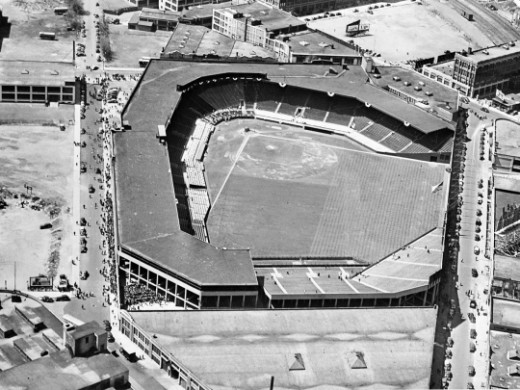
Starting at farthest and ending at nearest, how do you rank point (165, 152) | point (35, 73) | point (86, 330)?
point (35, 73)
point (165, 152)
point (86, 330)

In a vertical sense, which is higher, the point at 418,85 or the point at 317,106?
the point at 418,85

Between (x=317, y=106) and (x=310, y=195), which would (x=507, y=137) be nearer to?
(x=317, y=106)

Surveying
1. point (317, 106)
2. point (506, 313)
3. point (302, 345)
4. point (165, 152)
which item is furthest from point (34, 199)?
point (506, 313)

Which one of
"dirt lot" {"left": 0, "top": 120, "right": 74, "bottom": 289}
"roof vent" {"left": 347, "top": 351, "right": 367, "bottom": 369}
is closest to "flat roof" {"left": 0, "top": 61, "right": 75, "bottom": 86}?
"dirt lot" {"left": 0, "top": 120, "right": 74, "bottom": 289}

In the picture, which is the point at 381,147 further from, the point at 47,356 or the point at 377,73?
the point at 47,356

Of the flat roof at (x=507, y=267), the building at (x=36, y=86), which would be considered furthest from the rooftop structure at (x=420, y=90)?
the building at (x=36, y=86)

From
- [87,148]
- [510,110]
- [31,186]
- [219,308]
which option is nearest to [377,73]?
[510,110]
